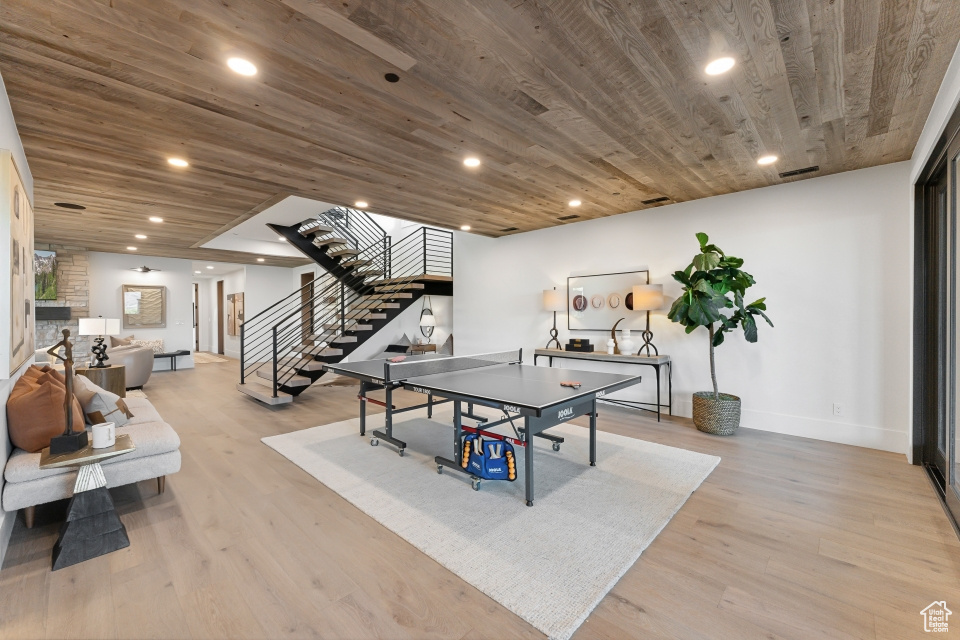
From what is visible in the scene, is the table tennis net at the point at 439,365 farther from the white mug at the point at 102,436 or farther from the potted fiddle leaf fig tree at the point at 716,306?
the potted fiddle leaf fig tree at the point at 716,306

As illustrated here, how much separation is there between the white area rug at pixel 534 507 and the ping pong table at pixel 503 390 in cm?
18

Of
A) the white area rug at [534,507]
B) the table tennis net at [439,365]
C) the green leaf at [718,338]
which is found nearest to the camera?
the white area rug at [534,507]

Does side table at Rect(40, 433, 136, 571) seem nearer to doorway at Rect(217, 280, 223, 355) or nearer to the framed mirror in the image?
the framed mirror

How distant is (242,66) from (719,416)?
4825 millimetres

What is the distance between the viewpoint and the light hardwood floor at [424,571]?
175 cm

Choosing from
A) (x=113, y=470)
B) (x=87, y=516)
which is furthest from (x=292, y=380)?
(x=87, y=516)

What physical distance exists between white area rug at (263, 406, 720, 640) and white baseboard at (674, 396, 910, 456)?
1323 mm

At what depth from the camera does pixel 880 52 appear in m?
2.13

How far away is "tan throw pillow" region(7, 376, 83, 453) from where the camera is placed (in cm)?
250

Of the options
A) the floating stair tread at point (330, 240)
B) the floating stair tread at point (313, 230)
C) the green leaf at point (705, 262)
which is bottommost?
the green leaf at point (705, 262)

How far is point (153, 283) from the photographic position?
9367 mm

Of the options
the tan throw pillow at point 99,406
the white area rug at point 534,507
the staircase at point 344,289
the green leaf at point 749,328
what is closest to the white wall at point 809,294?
the green leaf at point 749,328

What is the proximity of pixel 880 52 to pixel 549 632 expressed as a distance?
3.17m

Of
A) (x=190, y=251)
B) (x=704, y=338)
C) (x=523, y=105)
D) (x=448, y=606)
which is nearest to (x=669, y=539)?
(x=448, y=606)
